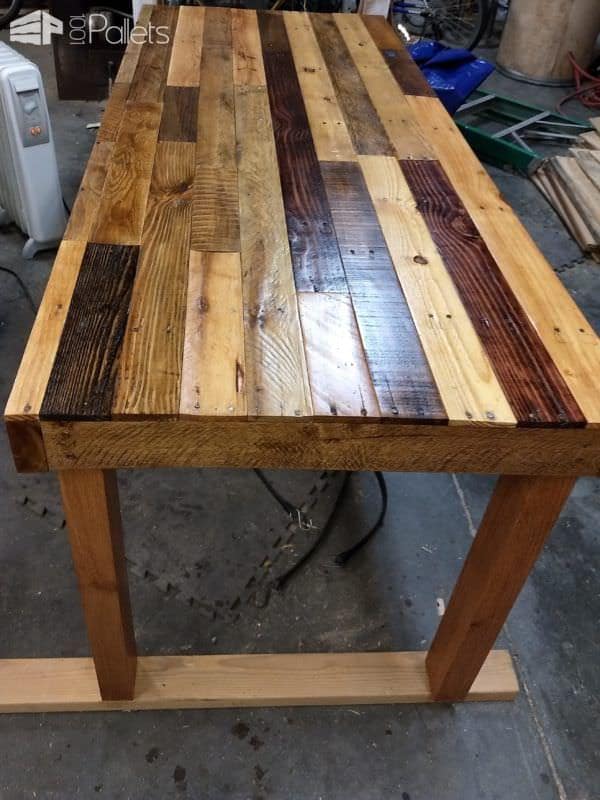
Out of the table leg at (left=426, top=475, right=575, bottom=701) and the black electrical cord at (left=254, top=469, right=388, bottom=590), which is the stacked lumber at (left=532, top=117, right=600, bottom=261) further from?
the table leg at (left=426, top=475, right=575, bottom=701)

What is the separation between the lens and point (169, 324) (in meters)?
0.87

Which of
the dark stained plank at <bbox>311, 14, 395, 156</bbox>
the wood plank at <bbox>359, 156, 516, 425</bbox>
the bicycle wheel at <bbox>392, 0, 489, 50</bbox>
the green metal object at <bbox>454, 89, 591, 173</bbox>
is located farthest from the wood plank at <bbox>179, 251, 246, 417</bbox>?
the bicycle wheel at <bbox>392, 0, 489, 50</bbox>

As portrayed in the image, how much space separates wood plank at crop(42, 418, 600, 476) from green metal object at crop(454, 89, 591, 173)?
8.84 feet

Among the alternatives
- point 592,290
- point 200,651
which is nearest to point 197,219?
point 200,651

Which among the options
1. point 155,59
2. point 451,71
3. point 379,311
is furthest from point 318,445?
point 451,71

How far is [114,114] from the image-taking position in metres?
1.36

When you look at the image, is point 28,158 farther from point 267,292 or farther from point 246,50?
point 267,292

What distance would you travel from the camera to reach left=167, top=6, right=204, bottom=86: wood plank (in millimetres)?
1542

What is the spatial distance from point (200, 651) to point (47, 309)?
0.80 meters

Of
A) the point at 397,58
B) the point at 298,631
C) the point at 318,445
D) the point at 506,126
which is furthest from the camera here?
the point at 506,126

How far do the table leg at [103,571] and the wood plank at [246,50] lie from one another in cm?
105

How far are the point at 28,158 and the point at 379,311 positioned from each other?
5.25 feet

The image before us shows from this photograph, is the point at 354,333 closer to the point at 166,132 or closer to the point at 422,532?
the point at 166,132

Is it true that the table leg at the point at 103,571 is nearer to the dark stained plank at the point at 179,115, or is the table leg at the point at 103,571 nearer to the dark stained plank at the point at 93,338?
the dark stained plank at the point at 93,338
